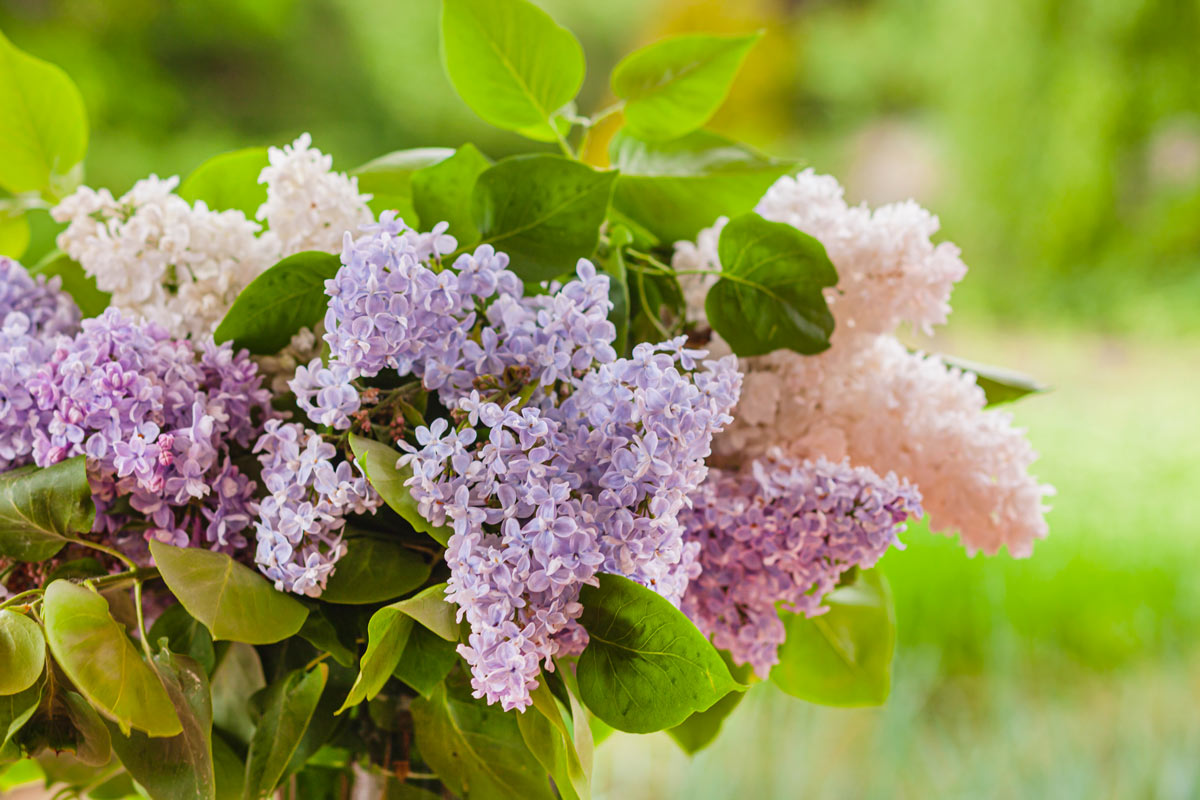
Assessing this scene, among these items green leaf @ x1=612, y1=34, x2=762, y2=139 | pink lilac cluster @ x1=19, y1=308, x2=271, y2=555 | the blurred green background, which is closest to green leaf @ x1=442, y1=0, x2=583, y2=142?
green leaf @ x1=612, y1=34, x2=762, y2=139

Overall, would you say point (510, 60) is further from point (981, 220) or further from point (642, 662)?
point (981, 220)

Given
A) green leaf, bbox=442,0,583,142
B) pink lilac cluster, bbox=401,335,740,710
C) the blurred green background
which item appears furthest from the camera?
the blurred green background

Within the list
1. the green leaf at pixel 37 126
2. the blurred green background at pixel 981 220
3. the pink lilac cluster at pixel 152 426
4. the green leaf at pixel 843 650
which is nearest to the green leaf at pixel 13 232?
the green leaf at pixel 37 126

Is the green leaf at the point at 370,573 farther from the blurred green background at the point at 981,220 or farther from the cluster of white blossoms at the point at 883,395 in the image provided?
the blurred green background at the point at 981,220

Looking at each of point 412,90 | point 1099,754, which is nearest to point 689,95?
point 1099,754

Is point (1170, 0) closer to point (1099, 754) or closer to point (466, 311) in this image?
point (1099, 754)

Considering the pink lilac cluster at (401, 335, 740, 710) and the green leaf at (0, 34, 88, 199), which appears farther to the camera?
the green leaf at (0, 34, 88, 199)

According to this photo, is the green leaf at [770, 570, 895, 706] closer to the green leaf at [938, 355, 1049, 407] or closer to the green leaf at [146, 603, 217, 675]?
the green leaf at [938, 355, 1049, 407]
